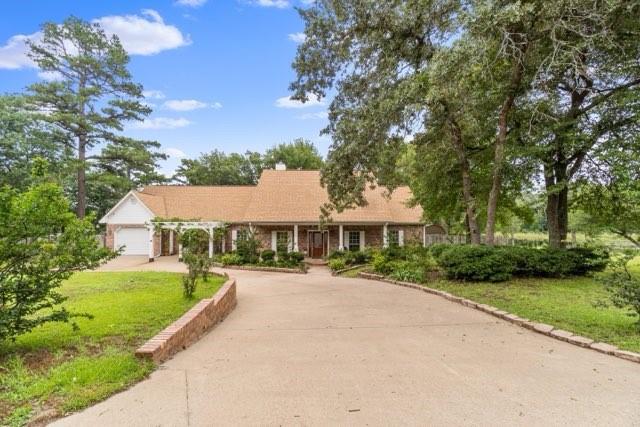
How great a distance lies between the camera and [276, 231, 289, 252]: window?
2122cm

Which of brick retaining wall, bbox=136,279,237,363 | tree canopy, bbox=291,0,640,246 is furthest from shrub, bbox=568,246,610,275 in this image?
brick retaining wall, bbox=136,279,237,363

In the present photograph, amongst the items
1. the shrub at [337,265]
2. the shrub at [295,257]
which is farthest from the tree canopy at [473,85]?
the shrub at [295,257]

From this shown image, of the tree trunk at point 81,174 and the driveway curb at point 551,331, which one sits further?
the tree trunk at point 81,174

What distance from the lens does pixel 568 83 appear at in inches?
452

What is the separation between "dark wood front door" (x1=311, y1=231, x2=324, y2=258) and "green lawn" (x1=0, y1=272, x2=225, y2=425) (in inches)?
539

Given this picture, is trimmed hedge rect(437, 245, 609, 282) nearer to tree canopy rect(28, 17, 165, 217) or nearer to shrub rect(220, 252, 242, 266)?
shrub rect(220, 252, 242, 266)

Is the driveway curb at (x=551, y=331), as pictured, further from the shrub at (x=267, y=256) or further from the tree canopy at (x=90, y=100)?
the tree canopy at (x=90, y=100)

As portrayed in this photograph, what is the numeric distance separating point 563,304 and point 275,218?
49.8 feet

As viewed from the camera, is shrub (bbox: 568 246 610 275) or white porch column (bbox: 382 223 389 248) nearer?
shrub (bbox: 568 246 610 275)

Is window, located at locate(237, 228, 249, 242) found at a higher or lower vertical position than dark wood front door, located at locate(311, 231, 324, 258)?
higher

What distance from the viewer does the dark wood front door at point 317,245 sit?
22000 mm

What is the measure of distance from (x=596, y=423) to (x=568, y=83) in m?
11.6

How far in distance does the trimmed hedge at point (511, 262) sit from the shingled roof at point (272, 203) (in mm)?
10318

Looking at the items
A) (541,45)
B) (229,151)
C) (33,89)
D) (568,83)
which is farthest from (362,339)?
(229,151)
